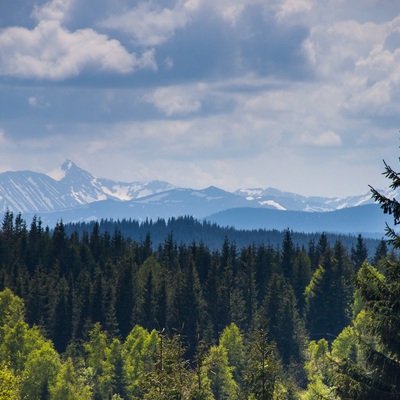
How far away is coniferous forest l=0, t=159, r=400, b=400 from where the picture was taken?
274 ft

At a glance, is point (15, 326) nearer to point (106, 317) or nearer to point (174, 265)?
point (106, 317)

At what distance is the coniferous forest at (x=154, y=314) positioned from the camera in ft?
274

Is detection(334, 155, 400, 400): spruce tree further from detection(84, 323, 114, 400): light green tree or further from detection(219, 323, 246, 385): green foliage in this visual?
detection(219, 323, 246, 385): green foliage

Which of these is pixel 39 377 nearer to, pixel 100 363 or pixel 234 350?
pixel 100 363

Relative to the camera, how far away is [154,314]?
12144 centimetres

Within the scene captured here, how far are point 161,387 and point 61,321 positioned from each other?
92.5m

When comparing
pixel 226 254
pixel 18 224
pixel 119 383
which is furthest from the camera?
pixel 18 224

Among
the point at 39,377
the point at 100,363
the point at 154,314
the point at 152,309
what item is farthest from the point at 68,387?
the point at 152,309

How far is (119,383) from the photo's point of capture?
9219 cm

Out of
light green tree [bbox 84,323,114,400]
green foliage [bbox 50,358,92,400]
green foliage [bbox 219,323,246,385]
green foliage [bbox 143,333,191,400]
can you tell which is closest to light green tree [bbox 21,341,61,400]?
green foliage [bbox 50,358,92,400]

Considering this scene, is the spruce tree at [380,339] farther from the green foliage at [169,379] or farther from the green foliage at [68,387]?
the green foliage at [68,387]

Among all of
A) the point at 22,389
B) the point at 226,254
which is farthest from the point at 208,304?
the point at 22,389

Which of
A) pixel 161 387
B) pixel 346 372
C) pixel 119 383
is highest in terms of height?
pixel 346 372

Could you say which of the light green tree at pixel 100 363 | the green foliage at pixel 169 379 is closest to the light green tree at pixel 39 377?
the light green tree at pixel 100 363
